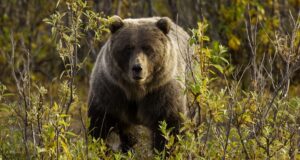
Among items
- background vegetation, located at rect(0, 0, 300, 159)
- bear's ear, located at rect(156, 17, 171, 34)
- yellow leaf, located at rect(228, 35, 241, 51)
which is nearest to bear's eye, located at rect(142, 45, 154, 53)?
bear's ear, located at rect(156, 17, 171, 34)

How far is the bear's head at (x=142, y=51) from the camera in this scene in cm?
586

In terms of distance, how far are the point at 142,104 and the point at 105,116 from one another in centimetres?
33

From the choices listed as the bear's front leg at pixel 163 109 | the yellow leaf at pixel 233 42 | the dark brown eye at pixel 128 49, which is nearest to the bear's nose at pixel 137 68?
the dark brown eye at pixel 128 49

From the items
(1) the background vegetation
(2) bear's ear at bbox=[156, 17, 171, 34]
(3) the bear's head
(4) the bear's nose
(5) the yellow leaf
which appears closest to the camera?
(1) the background vegetation

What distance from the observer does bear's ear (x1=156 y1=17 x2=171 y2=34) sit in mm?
5960

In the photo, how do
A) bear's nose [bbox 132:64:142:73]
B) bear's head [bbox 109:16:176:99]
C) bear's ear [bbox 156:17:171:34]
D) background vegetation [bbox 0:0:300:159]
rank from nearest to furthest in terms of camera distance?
background vegetation [bbox 0:0:300:159] → bear's nose [bbox 132:64:142:73] → bear's head [bbox 109:16:176:99] → bear's ear [bbox 156:17:171:34]

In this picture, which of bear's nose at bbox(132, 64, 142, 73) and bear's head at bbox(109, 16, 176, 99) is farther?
bear's head at bbox(109, 16, 176, 99)

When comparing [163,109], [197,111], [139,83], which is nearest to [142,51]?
[139,83]

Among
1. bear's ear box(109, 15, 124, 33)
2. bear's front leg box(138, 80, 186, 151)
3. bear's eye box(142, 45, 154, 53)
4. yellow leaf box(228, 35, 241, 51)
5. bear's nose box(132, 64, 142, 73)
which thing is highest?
bear's ear box(109, 15, 124, 33)

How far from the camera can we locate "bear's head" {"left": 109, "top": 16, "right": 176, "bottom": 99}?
586 cm

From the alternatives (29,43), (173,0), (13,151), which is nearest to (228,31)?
(173,0)

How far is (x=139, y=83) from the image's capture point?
588cm

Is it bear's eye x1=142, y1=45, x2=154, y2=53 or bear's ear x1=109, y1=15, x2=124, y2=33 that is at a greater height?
bear's ear x1=109, y1=15, x2=124, y2=33

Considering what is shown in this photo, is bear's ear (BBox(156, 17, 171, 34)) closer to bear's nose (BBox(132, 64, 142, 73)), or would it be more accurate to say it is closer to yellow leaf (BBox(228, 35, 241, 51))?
bear's nose (BBox(132, 64, 142, 73))
